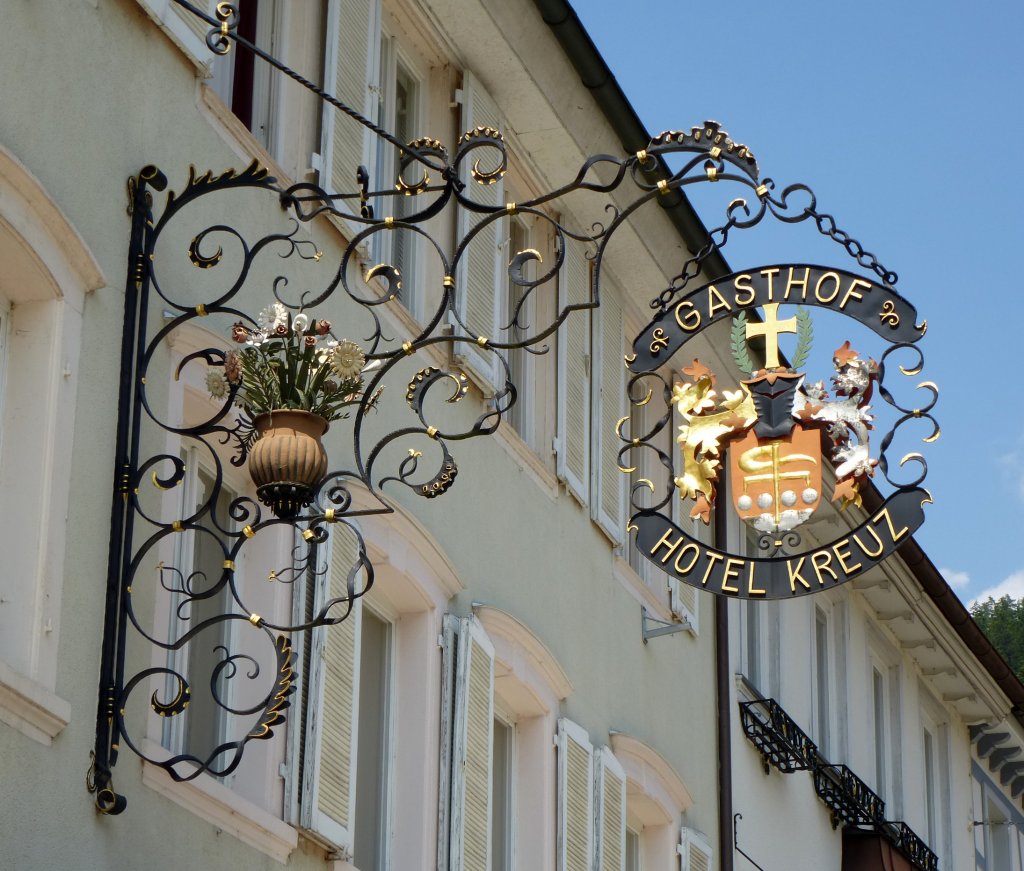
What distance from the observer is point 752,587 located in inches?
418

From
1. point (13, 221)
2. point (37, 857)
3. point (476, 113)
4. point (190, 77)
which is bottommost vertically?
point (37, 857)

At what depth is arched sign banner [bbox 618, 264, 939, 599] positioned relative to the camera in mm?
10461

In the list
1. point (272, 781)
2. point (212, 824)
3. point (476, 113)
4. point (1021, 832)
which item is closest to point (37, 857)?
point (212, 824)

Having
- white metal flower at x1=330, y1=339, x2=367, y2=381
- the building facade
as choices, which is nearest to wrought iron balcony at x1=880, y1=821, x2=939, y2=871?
the building facade

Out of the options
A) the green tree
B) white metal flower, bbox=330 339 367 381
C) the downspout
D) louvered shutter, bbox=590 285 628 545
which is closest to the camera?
white metal flower, bbox=330 339 367 381

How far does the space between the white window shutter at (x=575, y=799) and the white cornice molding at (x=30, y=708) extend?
5.60m

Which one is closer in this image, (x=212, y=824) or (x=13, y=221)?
(x=13, y=221)

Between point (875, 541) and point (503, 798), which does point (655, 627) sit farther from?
point (875, 541)

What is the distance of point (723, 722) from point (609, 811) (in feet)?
9.60

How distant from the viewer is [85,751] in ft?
29.2

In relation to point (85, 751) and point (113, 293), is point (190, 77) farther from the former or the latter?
point (85, 751)

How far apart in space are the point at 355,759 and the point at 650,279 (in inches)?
248

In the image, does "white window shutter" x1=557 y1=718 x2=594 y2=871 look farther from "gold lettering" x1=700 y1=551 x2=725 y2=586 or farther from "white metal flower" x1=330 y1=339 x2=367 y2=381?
"white metal flower" x1=330 y1=339 x2=367 y2=381

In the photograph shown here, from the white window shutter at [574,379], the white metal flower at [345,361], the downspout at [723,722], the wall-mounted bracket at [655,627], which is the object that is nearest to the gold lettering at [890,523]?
the white metal flower at [345,361]
